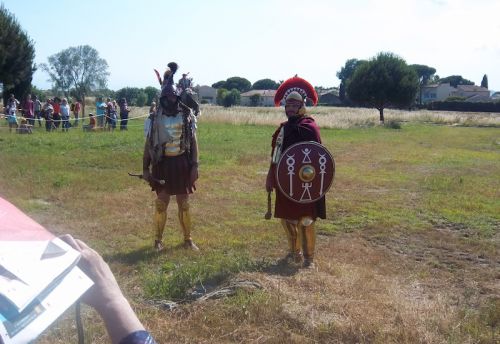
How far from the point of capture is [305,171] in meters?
5.22

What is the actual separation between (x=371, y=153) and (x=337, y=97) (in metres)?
79.5

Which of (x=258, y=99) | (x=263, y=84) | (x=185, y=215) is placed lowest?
(x=185, y=215)

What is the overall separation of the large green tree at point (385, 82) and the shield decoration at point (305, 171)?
34127 millimetres

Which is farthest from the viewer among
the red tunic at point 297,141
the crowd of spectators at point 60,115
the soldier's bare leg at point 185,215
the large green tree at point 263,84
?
the large green tree at point 263,84

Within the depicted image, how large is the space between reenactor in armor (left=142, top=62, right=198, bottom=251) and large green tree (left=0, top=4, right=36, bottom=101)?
26.6 meters

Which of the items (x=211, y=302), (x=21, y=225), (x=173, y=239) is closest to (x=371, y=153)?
(x=173, y=239)

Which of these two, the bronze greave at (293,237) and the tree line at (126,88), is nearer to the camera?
the bronze greave at (293,237)

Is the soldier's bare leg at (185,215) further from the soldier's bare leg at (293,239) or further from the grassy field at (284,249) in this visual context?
the soldier's bare leg at (293,239)

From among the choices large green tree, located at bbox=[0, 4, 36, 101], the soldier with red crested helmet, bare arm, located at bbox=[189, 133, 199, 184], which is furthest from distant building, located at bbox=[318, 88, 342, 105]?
the soldier with red crested helmet

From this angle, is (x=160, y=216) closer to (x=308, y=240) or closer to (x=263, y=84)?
(x=308, y=240)

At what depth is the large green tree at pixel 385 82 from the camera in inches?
1518

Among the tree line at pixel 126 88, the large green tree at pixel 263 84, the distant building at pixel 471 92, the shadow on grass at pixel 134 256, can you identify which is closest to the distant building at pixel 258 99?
the tree line at pixel 126 88

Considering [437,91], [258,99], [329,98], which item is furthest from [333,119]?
[437,91]

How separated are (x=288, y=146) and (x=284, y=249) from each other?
4.59ft
